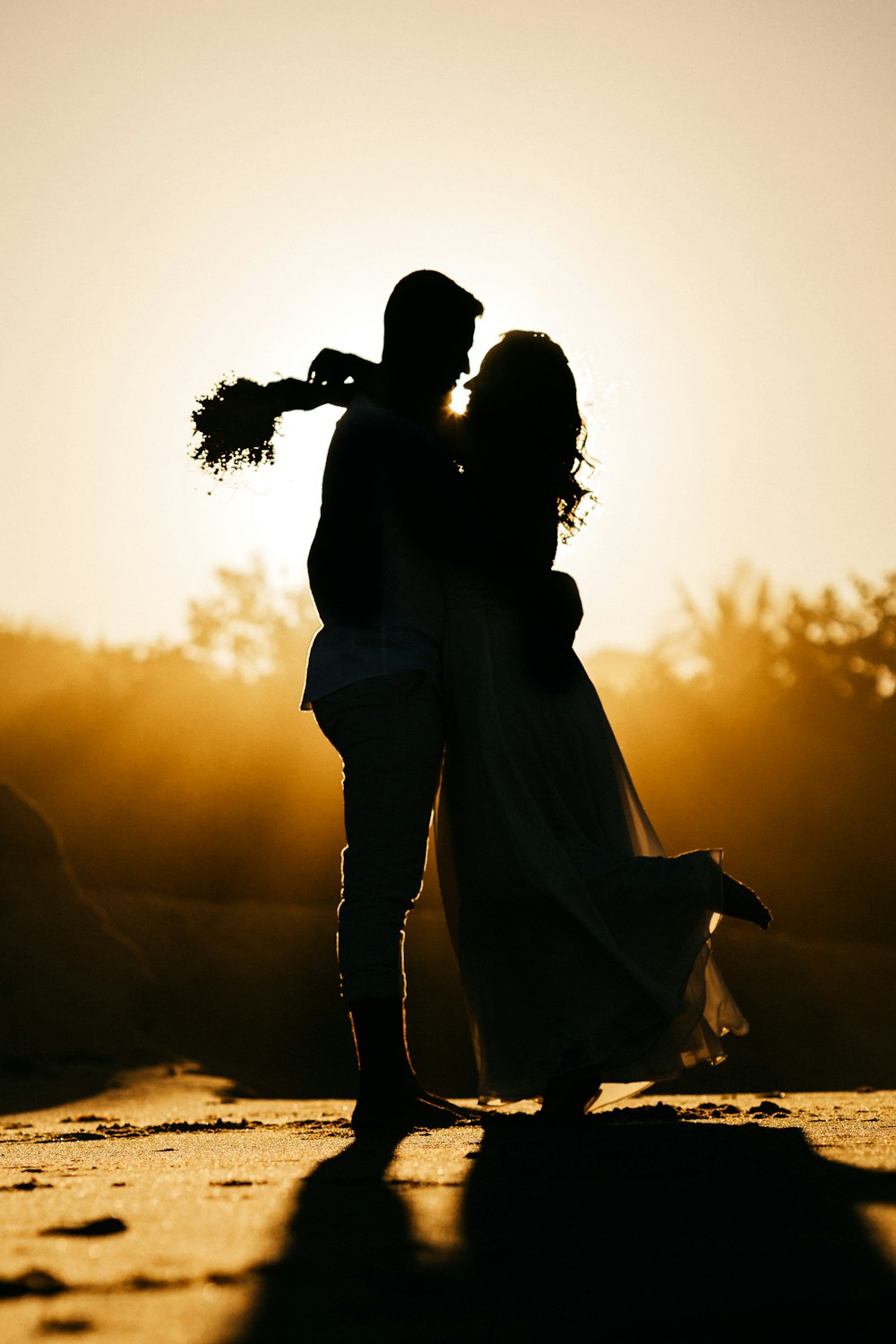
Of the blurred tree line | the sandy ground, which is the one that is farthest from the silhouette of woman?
the blurred tree line

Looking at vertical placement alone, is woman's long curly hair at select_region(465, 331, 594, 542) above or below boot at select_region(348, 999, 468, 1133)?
above

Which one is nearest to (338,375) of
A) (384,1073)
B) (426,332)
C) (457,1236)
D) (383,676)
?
(426,332)

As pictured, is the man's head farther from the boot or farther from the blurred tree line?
the blurred tree line

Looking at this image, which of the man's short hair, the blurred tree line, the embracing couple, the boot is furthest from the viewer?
the blurred tree line

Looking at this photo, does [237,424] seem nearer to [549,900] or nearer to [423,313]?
[423,313]

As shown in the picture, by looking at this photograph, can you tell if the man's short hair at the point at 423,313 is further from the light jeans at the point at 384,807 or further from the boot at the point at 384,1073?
the boot at the point at 384,1073

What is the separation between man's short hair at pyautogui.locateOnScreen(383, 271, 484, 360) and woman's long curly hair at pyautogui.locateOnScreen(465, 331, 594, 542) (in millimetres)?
160

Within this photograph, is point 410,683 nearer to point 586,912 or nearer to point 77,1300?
point 586,912

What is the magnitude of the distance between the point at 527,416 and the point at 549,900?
4.18 feet

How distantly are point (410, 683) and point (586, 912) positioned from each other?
0.67 m

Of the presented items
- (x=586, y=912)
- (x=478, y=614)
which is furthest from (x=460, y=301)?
(x=586, y=912)

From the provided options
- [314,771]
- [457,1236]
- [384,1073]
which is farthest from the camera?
[314,771]

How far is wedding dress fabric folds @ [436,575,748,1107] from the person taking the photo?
10.6 ft

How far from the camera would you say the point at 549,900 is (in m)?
3.22
